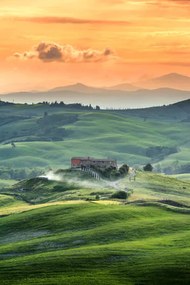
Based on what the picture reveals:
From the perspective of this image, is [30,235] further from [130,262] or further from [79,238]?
[130,262]

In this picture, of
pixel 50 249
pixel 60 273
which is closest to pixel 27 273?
pixel 60 273

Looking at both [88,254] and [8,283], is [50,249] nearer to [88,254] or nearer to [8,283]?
[88,254]

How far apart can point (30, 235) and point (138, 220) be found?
2311 cm

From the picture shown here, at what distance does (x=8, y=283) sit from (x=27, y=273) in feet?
26.0

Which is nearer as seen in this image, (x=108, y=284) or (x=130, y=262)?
(x=108, y=284)

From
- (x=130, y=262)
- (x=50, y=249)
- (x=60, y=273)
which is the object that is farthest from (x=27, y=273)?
(x=50, y=249)

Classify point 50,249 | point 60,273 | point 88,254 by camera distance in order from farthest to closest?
point 50,249, point 88,254, point 60,273

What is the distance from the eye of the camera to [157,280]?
129 m

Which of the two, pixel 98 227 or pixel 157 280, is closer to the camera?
pixel 157 280

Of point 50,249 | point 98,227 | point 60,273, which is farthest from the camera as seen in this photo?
point 98,227

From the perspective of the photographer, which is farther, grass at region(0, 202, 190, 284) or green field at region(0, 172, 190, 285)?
grass at region(0, 202, 190, 284)

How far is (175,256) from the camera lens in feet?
464

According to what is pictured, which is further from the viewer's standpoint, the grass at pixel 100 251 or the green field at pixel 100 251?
the grass at pixel 100 251

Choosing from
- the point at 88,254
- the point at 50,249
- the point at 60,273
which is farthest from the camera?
the point at 50,249
